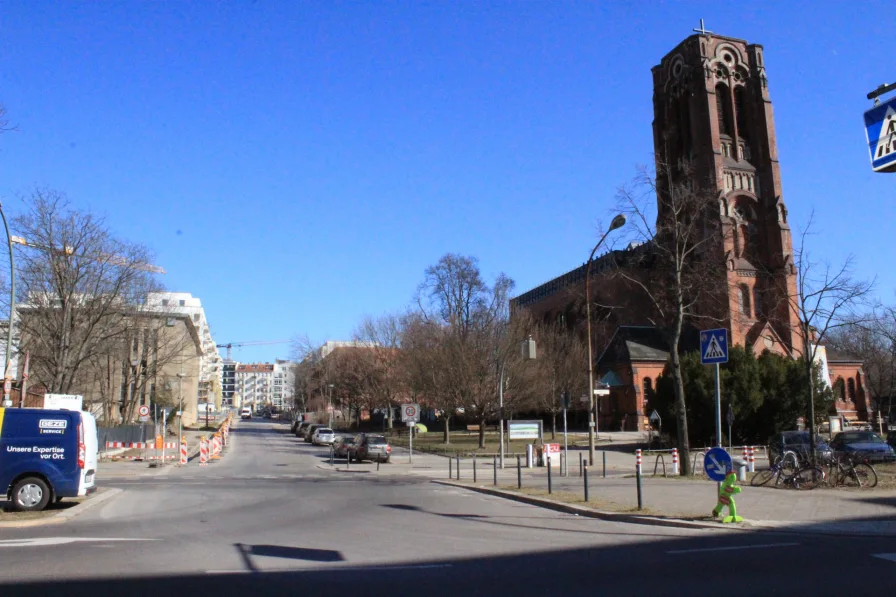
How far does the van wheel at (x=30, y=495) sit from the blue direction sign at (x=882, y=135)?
15417 millimetres

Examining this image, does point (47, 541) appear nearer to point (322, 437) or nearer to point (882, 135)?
point (882, 135)

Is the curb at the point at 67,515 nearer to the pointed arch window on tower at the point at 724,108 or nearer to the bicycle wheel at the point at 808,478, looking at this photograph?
the bicycle wheel at the point at 808,478

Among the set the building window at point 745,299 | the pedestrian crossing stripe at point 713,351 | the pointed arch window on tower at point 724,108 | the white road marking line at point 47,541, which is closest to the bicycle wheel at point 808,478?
the pedestrian crossing stripe at point 713,351

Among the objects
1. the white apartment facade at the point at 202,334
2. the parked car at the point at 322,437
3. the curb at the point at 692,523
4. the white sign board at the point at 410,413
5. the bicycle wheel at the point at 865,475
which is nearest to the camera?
the curb at the point at 692,523

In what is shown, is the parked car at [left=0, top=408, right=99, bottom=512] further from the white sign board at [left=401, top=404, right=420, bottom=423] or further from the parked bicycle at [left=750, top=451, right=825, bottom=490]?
the white sign board at [left=401, top=404, right=420, bottom=423]

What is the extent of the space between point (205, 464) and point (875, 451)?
2918cm

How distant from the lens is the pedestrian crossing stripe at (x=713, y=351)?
16.1m

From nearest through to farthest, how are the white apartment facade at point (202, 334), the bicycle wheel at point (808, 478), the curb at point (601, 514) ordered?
the curb at point (601, 514)
the bicycle wheel at point (808, 478)
the white apartment facade at point (202, 334)

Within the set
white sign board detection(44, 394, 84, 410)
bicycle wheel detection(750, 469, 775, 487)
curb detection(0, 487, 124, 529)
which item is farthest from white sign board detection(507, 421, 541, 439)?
white sign board detection(44, 394, 84, 410)

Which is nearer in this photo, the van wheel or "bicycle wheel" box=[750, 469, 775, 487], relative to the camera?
the van wheel

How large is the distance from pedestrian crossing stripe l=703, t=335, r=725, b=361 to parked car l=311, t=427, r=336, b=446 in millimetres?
41741

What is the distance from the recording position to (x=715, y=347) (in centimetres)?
1620

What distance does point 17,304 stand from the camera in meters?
39.3

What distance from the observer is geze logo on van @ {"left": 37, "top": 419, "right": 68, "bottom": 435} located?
14.6m
